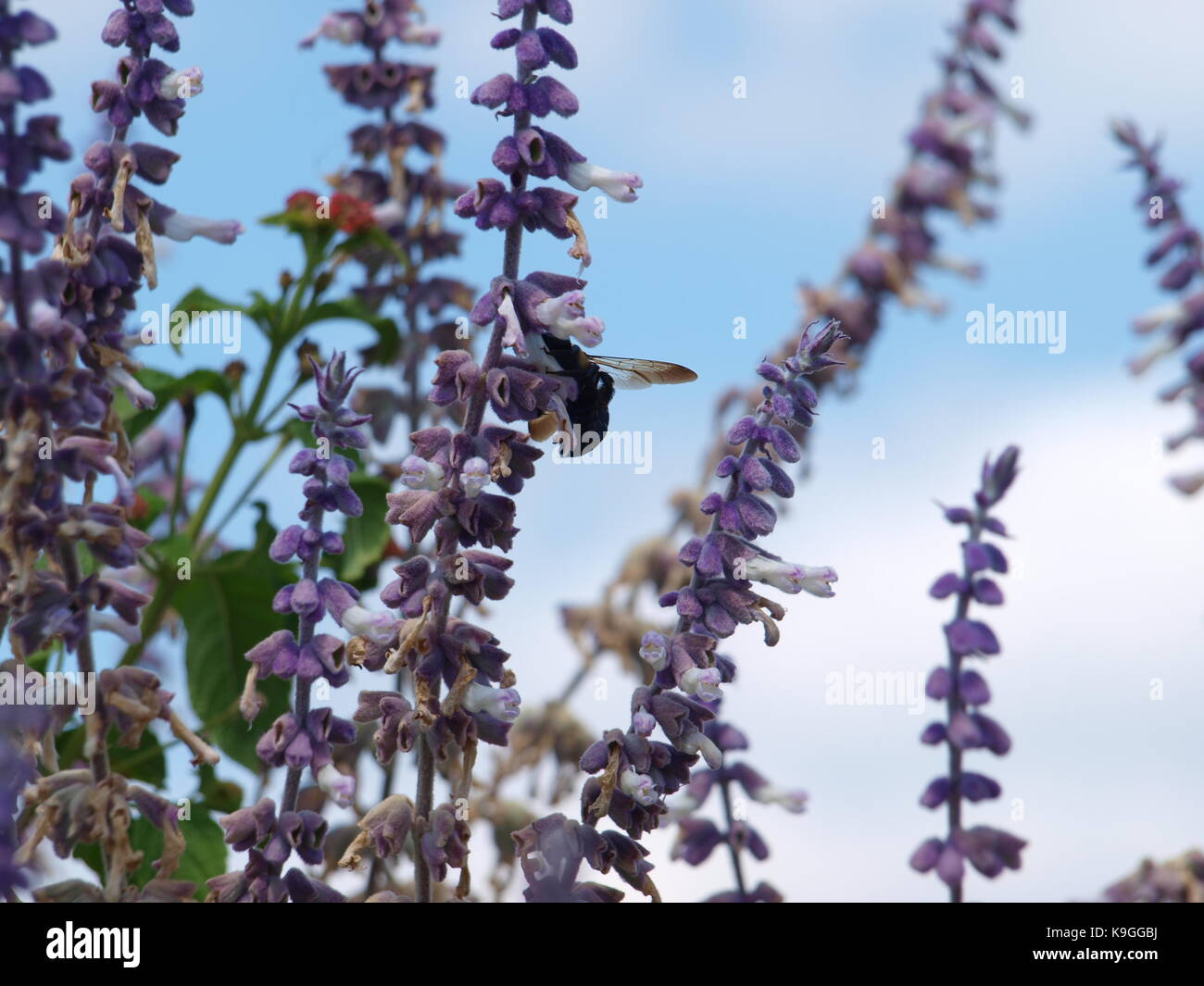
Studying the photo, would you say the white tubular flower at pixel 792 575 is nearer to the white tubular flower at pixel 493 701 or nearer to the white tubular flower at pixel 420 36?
the white tubular flower at pixel 493 701

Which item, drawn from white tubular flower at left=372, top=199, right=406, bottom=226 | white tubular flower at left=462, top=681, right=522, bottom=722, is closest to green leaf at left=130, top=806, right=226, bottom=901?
white tubular flower at left=462, top=681, right=522, bottom=722

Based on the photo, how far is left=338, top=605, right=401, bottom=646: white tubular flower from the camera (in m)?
1.22

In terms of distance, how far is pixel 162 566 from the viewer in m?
1.92

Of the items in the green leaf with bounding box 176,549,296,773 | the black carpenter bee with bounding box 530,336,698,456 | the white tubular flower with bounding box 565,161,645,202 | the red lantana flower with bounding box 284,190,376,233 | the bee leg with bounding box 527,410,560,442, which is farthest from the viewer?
the red lantana flower with bounding box 284,190,376,233

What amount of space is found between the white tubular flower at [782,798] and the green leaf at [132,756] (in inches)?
28.4

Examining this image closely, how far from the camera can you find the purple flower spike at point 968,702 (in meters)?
1.58

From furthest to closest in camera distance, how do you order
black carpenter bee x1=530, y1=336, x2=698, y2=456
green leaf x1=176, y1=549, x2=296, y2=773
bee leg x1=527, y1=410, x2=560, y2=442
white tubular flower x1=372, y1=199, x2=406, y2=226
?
white tubular flower x1=372, y1=199, x2=406, y2=226 → green leaf x1=176, y1=549, x2=296, y2=773 → bee leg x1=527, y1=410, x2=560, y2=442 → black carpenter bee x1=530, y1=336, x2=698, y2=456

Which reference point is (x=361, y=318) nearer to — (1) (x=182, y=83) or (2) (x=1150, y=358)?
(1) (x=182, y=83)

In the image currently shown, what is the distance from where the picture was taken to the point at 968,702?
1613 mm

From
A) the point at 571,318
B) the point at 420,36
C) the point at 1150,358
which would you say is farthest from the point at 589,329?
the point at 1150,358

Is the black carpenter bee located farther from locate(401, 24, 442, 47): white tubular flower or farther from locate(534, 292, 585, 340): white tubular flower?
locate(401, 24, 442, 47): white tubular flower

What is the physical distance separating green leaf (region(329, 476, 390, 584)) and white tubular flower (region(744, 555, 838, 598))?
2.72 feet

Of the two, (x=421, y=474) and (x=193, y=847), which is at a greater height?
(x=421, y=474)

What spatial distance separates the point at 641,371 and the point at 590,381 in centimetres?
12
